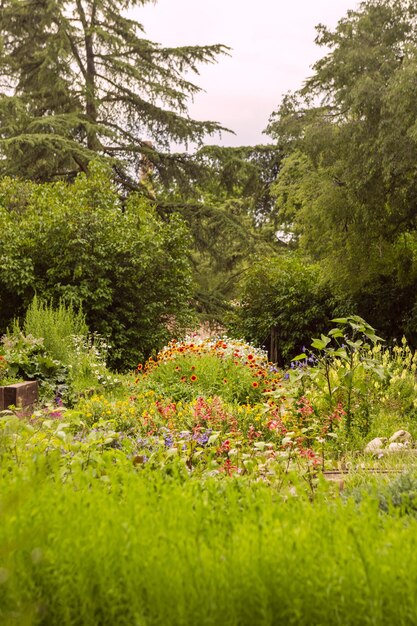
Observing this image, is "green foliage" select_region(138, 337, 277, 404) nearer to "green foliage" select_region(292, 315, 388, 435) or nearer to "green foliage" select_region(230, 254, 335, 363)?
"green foliage" select_region(292, 315, 388, 435)

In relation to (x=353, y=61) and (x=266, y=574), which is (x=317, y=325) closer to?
(x=353, y=61)

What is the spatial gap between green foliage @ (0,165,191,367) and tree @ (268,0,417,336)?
331cm

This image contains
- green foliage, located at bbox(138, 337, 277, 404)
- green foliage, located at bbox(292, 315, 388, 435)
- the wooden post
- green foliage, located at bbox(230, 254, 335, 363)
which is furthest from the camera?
green foliage, located at bbox(230, 254, 335, 363)

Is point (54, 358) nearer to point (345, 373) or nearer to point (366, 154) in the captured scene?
point (345, 373)

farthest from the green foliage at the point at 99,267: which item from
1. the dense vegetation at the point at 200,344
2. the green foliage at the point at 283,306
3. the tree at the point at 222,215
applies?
the tree at the point at 222,215

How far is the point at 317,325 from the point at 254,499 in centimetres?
1345

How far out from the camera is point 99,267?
44.9ft

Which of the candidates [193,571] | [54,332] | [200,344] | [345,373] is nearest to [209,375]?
[200,344]

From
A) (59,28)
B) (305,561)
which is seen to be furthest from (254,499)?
(59,28)

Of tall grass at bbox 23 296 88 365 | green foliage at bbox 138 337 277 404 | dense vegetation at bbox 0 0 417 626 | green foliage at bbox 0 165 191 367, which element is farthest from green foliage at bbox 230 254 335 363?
tall grass at bbox 23 296 88 365

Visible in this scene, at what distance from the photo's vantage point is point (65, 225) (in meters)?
13.7

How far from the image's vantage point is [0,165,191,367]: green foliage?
13.5m

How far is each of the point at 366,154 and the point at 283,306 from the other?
457 centimetres

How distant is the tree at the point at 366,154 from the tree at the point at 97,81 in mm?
6357
